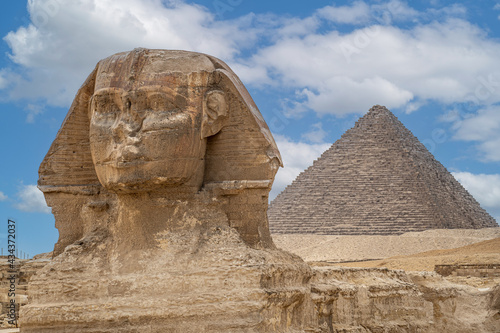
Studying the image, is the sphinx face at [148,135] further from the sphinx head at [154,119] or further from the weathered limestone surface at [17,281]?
the weathered limestone surface at [17,281]

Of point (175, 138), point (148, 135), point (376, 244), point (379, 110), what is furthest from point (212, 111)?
point (379, 110)

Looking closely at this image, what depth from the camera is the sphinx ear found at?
4.86m

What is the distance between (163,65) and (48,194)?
4.32 feet

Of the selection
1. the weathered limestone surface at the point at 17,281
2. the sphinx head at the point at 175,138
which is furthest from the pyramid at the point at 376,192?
the sphinx head at the point at 175,138

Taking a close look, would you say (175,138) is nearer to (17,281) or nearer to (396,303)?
(396,303)

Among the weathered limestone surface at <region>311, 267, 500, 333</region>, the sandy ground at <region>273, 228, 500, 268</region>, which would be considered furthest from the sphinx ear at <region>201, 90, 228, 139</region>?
the sandy ground at <region>273, 228, 500, 268</region>

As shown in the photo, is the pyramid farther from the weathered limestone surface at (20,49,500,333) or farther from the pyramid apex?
the weathered limestone surface at (20,49,500,333)

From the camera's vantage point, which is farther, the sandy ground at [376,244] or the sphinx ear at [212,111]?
the sandy ground at [376,244]

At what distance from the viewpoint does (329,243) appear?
9188 cm

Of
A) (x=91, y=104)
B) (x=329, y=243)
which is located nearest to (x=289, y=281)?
(x=91, y=104)

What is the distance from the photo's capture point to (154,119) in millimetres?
4711

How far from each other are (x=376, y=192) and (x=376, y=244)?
3253 centimetres

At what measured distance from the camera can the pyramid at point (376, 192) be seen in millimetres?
114688

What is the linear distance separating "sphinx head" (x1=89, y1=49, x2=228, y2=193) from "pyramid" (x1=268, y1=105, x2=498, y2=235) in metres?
108
